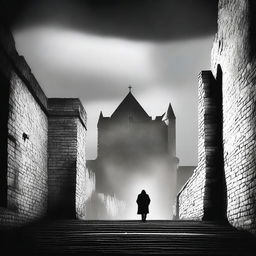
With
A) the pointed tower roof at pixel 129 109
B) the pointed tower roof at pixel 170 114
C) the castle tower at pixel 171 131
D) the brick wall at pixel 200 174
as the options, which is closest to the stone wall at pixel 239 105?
the brick wall at pixel 200 174

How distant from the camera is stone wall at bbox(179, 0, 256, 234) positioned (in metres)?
8.75

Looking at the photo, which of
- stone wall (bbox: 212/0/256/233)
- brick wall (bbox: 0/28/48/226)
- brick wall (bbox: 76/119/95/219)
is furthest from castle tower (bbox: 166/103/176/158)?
stone wall (bbox: 212/0/256/233)

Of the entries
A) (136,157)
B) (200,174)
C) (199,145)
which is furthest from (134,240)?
(136,157)

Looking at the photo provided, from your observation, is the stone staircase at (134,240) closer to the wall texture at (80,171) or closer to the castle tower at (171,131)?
the wall texture at (80,171)

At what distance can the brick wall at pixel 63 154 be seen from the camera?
48.0 feet

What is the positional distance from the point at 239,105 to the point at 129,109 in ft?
164

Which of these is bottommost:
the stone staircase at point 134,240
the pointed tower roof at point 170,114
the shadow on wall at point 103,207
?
the stone staircase at point 134,240

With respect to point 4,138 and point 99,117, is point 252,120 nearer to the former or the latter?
point 4,138

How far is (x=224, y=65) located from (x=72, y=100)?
5194 millimetres

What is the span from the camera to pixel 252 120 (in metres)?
8.68

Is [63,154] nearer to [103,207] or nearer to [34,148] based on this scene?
[34,148]

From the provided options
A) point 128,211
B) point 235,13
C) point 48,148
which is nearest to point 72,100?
point 48,148

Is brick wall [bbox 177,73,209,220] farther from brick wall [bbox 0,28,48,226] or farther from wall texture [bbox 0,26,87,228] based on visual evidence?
brick wall [bbox 0,28,48,226]

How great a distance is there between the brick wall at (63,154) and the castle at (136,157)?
42114 millimetres
